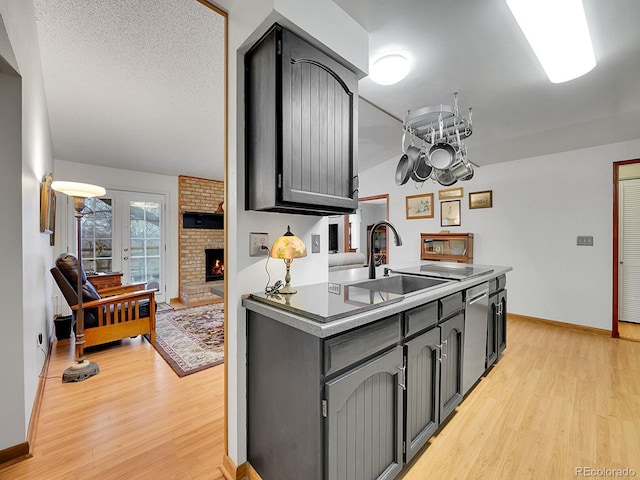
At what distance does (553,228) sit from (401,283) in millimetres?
2983

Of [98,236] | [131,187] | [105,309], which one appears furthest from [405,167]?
[98,236]

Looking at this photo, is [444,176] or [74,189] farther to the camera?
[444,176]

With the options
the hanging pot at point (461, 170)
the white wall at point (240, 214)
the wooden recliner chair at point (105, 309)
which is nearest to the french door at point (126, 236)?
the wooden recliner chair at point (105, 309)

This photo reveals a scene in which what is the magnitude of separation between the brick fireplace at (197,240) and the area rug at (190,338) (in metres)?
0.58

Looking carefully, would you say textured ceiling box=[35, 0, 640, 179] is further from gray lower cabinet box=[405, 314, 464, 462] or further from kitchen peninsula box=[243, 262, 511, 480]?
gray lower cabinet box=[405, 314, 464, 462]

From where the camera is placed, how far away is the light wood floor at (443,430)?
1472 mm

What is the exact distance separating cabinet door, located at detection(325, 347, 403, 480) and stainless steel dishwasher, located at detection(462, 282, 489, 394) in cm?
86

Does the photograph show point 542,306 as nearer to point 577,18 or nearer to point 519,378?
point 519,378

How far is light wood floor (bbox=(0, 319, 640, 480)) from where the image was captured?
4.83 feet

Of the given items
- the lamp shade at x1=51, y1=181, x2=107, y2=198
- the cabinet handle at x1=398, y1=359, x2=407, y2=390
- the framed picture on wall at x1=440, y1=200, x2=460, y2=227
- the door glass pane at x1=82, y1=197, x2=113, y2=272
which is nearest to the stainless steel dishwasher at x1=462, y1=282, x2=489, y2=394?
the cabinet handle at x1=398, y1=359, x2=407, y2=390

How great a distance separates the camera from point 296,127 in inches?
49.2

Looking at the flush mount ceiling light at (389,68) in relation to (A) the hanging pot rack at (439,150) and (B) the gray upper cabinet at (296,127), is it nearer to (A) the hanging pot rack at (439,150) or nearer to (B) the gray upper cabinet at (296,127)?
(A) the hanging pot rack at (439,150)

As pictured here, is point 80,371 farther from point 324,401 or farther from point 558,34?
point 558,34

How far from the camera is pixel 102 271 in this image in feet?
14.6
